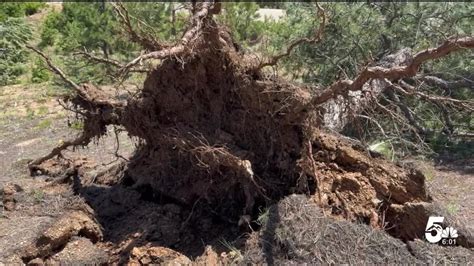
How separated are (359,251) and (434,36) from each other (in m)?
4.97

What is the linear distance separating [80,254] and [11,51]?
9989 millimetres

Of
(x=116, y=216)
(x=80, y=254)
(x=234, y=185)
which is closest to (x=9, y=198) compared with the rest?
(x=116, y=216)

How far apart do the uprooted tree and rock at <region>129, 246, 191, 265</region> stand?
2.37 ft

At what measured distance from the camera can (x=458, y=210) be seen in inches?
211

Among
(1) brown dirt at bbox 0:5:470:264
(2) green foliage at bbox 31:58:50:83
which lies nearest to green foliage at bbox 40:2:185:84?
(2) green foliage at bbox 31:58:50:83

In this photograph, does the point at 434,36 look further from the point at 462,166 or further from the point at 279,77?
the point at 279,77

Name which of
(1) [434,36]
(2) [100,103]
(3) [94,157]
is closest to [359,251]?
(2) [100,103]

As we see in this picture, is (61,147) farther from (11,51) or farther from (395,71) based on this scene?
(11,51)

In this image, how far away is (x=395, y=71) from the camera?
13.0ft

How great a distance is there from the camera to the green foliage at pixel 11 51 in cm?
1286

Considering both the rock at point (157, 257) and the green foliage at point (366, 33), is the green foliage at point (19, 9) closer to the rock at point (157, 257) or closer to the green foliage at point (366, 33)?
the green foliage at point (366, 33)

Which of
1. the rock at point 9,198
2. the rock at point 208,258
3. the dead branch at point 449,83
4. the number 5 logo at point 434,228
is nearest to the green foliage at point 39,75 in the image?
the rock at point 9,198

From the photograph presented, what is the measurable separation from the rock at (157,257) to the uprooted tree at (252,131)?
72 cm

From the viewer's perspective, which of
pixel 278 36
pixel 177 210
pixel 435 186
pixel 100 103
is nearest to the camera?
pixel 177 210
